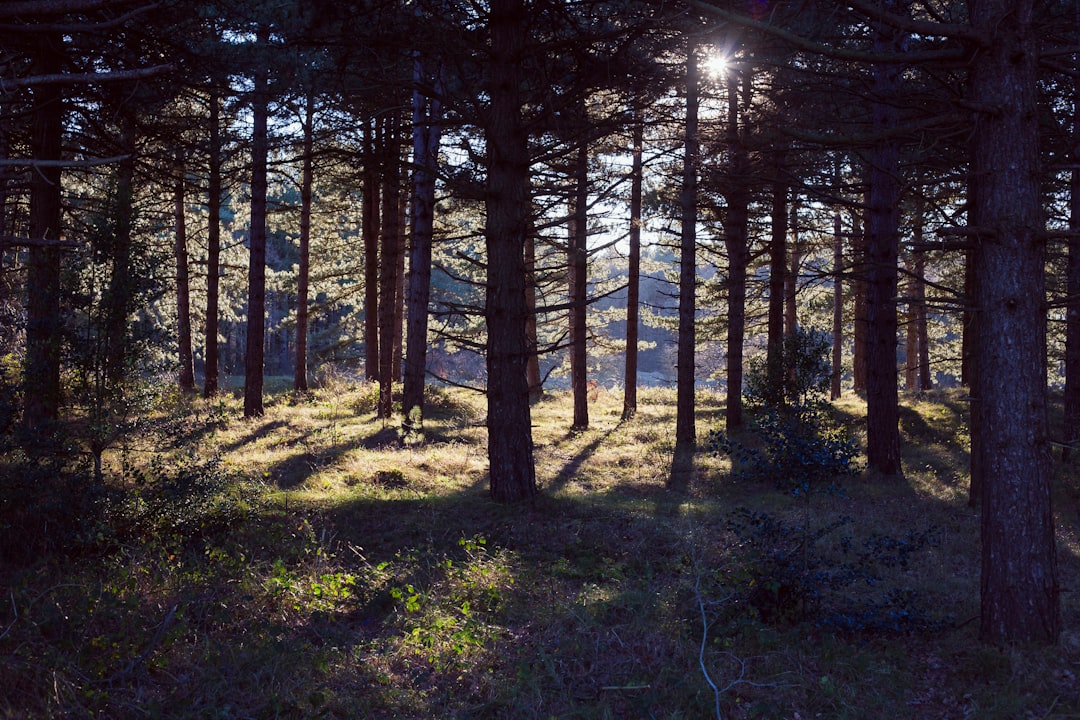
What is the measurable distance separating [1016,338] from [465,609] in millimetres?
5058

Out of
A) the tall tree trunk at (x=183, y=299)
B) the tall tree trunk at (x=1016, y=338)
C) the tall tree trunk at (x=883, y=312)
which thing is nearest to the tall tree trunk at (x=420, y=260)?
the tall tree trunk at (x=183, y=299)

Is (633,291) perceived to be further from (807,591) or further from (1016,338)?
(1016,338)

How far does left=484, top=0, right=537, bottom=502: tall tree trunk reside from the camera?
30.8ft

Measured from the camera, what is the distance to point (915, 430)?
16.9m

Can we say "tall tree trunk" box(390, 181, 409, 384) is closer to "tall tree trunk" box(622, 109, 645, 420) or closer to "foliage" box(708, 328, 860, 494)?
"tall tree trunk" box(622, 109, 645, 420)

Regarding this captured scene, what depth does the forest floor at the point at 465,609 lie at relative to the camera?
16.4ft

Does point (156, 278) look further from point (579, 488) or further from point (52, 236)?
point (579, 488)

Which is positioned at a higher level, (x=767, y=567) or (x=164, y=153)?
(x=164, y=153)

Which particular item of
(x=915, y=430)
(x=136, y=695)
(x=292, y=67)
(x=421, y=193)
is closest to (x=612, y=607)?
(x=136, y=695)

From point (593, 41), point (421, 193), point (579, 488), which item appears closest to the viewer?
point (593, 41)

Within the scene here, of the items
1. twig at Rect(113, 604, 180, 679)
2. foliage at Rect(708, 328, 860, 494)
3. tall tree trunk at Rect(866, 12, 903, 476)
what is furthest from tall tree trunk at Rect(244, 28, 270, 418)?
tall tree trunk at Rect(866, 12, 903, 476)

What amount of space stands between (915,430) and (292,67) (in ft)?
50.5

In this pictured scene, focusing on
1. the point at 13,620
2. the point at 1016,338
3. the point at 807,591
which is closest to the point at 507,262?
the point at 807,591

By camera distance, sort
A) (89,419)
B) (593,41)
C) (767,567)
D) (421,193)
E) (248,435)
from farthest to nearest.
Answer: (421,193) < (248,435) < (593,41) < (89,419) < (767,567)
